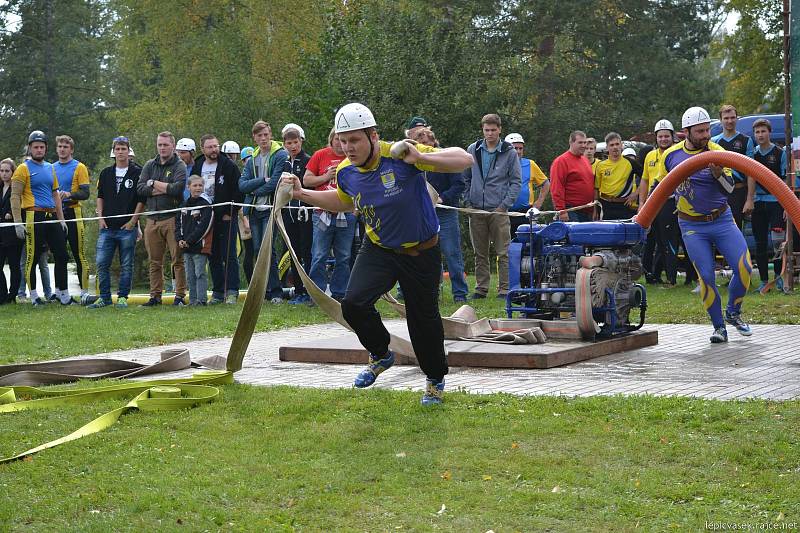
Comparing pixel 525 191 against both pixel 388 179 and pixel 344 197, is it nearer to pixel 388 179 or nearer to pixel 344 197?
pixel 344 197

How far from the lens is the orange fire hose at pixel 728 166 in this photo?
986 cm

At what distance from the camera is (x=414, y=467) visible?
635 cm

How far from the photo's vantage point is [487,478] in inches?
239

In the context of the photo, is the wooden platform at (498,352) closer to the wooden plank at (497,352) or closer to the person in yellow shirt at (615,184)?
the wooden plank at (497,352)

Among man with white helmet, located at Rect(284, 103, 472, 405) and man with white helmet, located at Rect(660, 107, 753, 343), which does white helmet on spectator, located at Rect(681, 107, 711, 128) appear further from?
man with white helmet, located at Rect(284, 103, 472, 405)

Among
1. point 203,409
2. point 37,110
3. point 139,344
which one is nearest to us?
point 203,409

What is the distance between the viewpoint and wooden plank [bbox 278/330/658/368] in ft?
33.6

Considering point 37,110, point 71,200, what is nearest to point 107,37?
point 37,110

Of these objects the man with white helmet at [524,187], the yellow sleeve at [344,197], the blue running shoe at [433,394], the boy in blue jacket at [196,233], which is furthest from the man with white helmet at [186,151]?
the blue running shoe at [433,394]

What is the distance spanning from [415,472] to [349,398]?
92.8 inches

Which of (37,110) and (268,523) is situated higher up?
(37,110)

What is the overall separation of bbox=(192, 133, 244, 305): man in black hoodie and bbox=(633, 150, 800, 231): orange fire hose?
738 centimetres

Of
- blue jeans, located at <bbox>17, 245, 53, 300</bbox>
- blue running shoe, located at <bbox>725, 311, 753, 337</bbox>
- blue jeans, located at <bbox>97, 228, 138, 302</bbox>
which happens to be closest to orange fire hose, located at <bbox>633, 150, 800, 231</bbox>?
blue running shoe, located at <bbox>725, 311, 753, 337</bbox>

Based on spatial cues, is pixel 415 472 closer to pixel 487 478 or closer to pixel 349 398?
pixel 487 478
